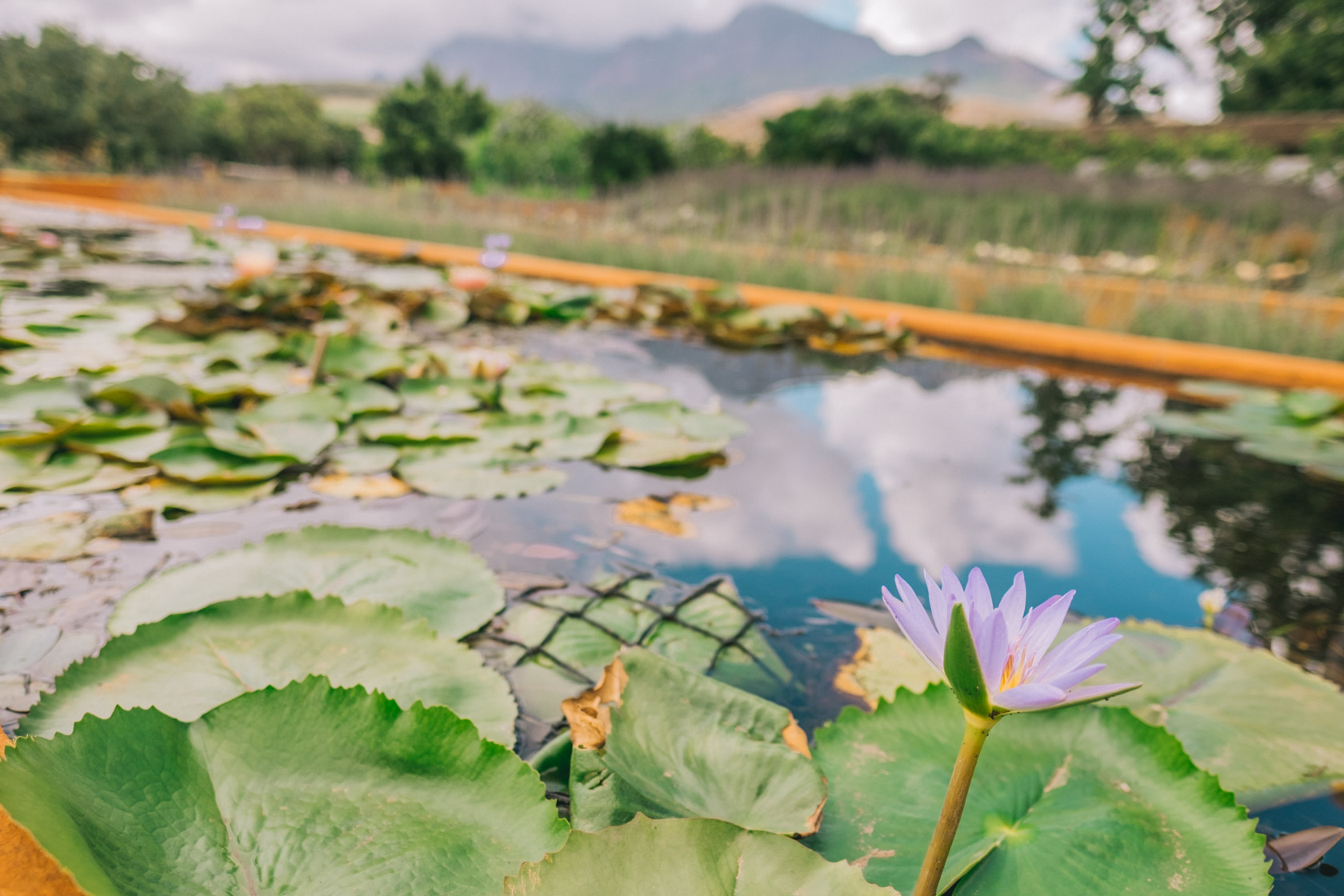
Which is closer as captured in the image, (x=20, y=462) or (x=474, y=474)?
(x=20, y=462)

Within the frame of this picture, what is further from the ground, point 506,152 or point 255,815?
point 506,152

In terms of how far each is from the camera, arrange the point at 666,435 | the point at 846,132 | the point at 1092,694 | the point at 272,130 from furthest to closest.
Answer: the point at 272,130
the point at 846,132
the point at 666,435
the point at 1092,694

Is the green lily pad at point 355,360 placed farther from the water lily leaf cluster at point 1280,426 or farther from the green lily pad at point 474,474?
the water lily leaf cluster at point 1280,426

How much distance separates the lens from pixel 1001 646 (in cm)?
29

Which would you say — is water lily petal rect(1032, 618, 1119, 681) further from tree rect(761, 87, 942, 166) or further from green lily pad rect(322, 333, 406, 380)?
tree rect(761, 87, 942, 166)

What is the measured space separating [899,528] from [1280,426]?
1171 mm

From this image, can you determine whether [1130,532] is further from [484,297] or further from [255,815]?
[484,297]

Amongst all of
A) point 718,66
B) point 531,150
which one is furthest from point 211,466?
point 718,66

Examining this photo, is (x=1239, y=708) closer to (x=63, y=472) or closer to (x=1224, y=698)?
(x=1224, y=698)

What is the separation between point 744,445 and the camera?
136 centimetres

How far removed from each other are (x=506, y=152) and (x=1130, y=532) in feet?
54.2

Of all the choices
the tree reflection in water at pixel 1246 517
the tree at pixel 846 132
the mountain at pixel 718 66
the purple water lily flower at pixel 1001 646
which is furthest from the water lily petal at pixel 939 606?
the mountain at pixel 718 66

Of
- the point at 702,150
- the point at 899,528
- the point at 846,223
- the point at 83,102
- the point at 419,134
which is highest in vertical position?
the point at 419,134

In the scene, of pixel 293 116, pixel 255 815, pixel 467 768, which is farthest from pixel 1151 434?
pixel 293 116
